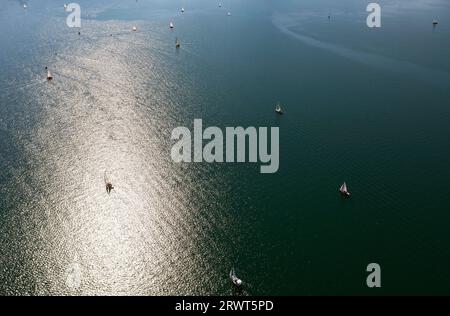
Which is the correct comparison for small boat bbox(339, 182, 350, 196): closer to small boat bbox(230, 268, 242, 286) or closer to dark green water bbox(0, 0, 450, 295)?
dark green water bbox(0, 0, 450, 295)

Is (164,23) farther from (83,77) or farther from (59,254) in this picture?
(59,254)

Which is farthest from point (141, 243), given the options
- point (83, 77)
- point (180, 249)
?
point (83, 77)

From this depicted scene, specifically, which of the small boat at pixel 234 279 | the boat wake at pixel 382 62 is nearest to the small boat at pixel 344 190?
the small boat at pixel 234 279

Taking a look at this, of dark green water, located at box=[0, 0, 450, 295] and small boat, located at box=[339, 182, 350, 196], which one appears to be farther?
small boat, located at box=[339, 182, 350, 196]

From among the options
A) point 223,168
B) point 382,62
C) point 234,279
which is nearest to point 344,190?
point 223,168

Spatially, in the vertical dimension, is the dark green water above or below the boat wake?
below

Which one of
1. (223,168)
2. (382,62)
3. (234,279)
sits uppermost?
(382,62)

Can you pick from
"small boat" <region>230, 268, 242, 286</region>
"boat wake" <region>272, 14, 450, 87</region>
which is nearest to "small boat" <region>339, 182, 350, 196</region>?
"small boat" <region>230, 268, 242, 286</region>

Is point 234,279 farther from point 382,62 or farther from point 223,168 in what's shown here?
point 382,62

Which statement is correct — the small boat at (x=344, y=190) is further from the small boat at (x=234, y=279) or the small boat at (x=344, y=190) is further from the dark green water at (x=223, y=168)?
the small boat at (x=234, y=279)
